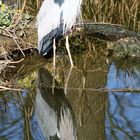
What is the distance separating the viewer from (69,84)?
4828 mm

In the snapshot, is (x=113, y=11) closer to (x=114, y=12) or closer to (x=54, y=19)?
(x=114, y=12)

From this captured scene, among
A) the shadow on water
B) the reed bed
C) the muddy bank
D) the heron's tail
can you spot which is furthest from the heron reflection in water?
the reed bed

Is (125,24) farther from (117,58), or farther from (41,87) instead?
(41,87)

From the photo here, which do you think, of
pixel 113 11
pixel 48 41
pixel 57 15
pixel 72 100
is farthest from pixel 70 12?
pixel 113 11

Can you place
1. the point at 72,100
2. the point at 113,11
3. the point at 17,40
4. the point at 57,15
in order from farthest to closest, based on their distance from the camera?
the point at 113,11
the point at 17,40
the point at 57,15
the point at 72,100

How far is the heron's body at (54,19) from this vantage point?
516cm

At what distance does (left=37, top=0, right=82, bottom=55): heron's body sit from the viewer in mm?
5164

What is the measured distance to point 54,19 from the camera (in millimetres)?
5238

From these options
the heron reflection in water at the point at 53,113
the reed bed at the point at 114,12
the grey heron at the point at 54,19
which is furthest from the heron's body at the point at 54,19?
the reed bed at the point at 114,12

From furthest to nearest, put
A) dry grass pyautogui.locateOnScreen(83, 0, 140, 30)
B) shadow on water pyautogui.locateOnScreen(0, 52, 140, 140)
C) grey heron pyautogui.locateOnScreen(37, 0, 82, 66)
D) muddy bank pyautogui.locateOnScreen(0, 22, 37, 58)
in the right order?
dry grass pyautogui.locateOnScreen(83, 0, 140, 30)
muddy bank pyautogui.locateOnScreen(0, 22, 37, 58)
grey heron pyautogui.locateOnScreen(37, 0, 82, 66)
shadow on water pyautogui.locateOnScreen(0, 52, 140, 140)

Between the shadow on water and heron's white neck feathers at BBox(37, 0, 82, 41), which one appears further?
heron's white neck feathers at BBox(37, 0, 82, 41)

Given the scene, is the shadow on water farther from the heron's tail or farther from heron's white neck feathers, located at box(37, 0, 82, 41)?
heron's white neck feathers, located at box(37, 0, 82, 41)

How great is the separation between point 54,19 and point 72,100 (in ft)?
3.82

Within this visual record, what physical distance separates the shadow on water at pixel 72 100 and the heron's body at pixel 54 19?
0.36m
